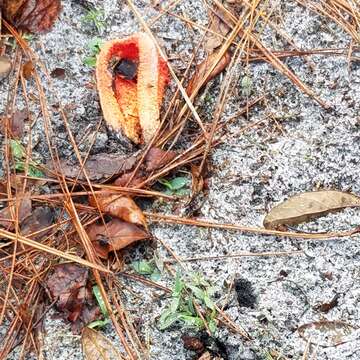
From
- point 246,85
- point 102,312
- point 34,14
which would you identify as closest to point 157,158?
point 246,85

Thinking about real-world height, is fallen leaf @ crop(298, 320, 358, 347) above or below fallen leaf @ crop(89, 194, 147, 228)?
below

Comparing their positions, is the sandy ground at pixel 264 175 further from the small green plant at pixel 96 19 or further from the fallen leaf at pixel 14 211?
the fallen leaf at pixel 14 211

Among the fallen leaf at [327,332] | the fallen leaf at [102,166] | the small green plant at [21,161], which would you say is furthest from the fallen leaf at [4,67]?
the fallen leaf at [327,332]

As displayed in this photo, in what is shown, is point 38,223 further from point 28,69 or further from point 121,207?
point 28,69

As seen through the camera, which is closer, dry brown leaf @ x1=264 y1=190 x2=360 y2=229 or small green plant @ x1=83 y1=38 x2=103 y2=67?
dry brown leaf @ x1=264 y1=190 x2=360 y2=229

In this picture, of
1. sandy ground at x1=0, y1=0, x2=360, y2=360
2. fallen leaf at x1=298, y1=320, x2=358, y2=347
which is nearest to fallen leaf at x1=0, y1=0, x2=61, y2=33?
sandy ground at x1=0, y1=0, x2=360, y2=360

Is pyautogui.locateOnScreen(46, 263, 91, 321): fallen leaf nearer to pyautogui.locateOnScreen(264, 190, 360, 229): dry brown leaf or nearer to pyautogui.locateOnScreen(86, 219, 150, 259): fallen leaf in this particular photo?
pyautogui.locateOnScreen(86, 219, 150, 259): fallen leaf

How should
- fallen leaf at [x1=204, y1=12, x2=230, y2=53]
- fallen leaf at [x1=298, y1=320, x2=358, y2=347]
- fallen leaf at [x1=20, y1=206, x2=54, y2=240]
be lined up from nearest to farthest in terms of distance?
fallen leaf at [x1=298, y1=320, x2=358, y2=347] < fallen leaf at [x1=20, y1=206, x2=54, y2=240] < fallen leaf at [x1=204, y1=12, x2=230, y2=53]

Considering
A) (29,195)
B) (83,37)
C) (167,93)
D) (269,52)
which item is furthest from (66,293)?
(269,52)

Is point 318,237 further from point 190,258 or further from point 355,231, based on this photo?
point 190,258
